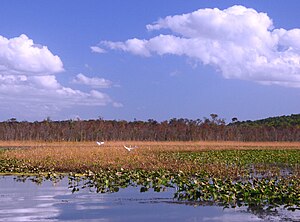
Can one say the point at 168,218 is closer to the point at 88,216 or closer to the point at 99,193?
the point at 88,216

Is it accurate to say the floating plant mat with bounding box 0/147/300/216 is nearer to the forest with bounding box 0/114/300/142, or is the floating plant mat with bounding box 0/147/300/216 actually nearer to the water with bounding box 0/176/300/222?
the water with bounding box 0/176/300/222

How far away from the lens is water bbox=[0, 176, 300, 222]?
45.1 feet

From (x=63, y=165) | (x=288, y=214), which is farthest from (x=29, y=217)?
(x=63, y=165)

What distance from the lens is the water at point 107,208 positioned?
13.7 meters

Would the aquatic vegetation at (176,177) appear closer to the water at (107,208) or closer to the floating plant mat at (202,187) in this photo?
the floating plant mat at (202,187)

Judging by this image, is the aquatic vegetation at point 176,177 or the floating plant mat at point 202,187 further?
the aquatic vegetation at point 176,177

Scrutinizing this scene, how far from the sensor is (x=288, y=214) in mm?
14148

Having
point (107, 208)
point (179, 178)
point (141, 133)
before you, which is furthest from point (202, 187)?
point (141, 133)

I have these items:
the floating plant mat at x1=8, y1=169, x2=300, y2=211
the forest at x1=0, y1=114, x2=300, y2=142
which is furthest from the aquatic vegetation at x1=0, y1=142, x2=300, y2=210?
the forest at x1=0, y1=114, x2=300, y2=142

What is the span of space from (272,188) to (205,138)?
71.0m

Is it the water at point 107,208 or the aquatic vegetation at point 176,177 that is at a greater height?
the aquatic vegetation at point 176,177

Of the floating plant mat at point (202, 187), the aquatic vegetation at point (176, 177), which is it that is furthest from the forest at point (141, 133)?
the floating plant mat at point (202, 187)

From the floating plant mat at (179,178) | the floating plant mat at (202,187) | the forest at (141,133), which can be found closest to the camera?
the floating plant mat at (202,187)

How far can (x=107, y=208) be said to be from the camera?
15.4 meters
